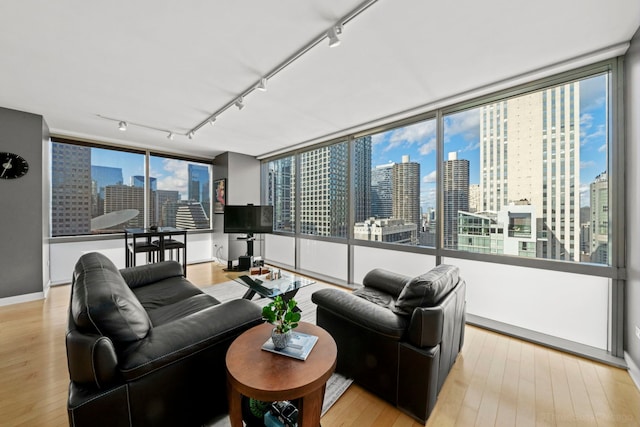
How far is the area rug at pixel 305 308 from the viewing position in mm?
1664

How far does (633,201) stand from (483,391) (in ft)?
6.28

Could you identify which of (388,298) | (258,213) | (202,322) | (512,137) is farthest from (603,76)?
(258,213)

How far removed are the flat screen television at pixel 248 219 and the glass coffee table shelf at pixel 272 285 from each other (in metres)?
2.08

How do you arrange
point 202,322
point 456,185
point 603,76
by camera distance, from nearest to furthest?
point 202,322 → point 603,76 → point 456,185

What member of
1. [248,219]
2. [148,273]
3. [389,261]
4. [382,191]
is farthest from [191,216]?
[389,261]

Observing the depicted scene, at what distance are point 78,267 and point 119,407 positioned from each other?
4.07 feet

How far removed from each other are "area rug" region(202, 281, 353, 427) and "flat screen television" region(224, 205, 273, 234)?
1.24 meters

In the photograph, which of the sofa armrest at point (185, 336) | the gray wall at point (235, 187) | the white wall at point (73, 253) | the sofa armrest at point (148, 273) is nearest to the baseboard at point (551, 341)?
the sofa armrest at point (185, 336)

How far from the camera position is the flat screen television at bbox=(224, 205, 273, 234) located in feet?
17.0

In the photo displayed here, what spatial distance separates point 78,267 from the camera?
1.84 meters

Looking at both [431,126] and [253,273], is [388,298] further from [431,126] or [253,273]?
[431,126]

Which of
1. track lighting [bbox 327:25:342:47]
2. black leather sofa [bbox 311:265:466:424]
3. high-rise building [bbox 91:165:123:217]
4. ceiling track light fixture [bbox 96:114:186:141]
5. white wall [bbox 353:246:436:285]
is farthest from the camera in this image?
high-rise building [bbox 91:165:123:217]

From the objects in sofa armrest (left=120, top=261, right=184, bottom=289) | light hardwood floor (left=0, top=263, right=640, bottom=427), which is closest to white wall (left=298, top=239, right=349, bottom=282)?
light hardwood floor (left=0, top=263, right=640, bottom=427)

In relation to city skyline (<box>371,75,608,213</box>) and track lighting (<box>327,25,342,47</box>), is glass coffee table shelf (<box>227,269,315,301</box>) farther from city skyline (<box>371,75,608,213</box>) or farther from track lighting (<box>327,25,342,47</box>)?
track lighting (<box>327,25,342,47</box>)
